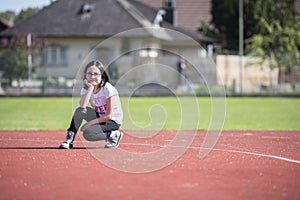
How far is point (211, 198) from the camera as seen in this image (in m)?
6.43

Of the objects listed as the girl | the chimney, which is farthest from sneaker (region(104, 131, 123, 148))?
the chimney

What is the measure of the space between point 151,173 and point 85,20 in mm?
42665

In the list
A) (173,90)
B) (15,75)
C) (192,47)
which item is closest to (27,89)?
(15,75)

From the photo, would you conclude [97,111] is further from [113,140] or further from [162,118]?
[162,118]

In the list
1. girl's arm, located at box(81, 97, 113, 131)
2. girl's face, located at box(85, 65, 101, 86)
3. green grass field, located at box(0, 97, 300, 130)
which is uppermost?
girl's face, located at box(85, 65, 101, 86)

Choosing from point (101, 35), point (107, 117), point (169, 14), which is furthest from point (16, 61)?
point (107, 117)

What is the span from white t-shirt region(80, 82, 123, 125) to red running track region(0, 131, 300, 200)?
1.75ft

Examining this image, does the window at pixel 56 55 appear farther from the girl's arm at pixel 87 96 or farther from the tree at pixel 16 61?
the girl's arm at pixel 87 96

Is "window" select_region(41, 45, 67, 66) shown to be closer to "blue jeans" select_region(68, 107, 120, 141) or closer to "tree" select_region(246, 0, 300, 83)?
"tree" select_region(246, 0, 300, 83)

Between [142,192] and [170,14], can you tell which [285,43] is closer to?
[170,14]

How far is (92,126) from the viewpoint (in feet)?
34.7

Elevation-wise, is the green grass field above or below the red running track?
below

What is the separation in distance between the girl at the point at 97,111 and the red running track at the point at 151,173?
22 cm

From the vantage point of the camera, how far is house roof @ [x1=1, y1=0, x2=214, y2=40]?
48594 mm
